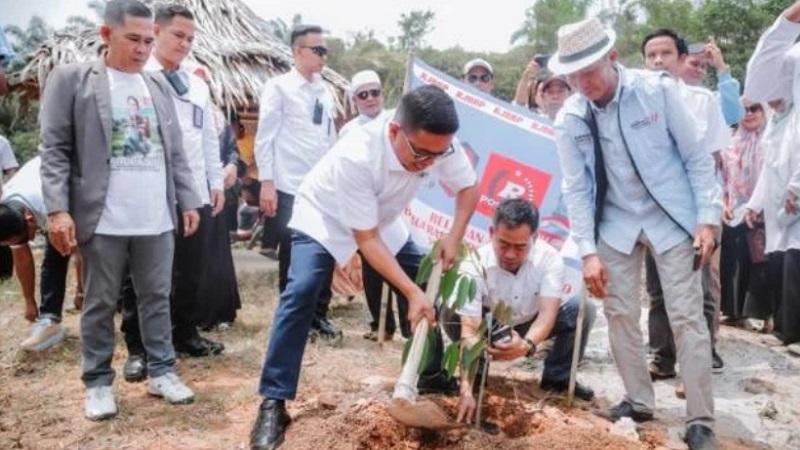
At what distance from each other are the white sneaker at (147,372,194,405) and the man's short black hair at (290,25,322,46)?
2.33 meters

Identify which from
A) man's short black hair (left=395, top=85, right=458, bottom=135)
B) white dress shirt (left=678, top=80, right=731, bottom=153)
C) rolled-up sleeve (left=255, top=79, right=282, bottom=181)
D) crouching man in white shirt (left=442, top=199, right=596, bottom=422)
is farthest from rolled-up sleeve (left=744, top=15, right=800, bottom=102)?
rolled-up sleeve (left=255, top=79, right=282, bottom=181)

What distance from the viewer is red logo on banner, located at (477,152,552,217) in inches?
178

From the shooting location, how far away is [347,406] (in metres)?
3.07

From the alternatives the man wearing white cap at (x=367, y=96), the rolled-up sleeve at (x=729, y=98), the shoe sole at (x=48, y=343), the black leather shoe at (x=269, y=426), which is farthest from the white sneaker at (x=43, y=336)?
the rolled-up sleeve at (x=729, y=98)

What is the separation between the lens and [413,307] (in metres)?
2.57

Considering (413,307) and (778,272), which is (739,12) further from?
(413,307)

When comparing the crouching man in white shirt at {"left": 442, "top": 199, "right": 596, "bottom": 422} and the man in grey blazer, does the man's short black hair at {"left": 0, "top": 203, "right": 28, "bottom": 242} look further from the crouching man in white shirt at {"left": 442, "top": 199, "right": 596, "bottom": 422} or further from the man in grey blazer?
the crouching man in white shirt at {"left": 442, "top": 199, "right": 596, "bottom": 422}

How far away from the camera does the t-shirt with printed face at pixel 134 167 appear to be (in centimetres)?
316

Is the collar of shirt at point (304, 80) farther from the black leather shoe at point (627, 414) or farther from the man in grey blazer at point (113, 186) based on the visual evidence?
the black leather shoe at point (627, 414)

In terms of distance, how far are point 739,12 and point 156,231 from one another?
63.4ft

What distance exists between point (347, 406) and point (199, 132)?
1.88m

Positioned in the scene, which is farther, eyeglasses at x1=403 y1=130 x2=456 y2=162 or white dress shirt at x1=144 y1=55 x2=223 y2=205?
white dress shirt at x1=144 y1=55 x2=223 y2=205

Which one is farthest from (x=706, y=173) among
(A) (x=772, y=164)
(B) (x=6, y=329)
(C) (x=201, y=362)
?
(B) (x=6, y=329)

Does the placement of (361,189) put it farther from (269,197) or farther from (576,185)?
(269,197)
